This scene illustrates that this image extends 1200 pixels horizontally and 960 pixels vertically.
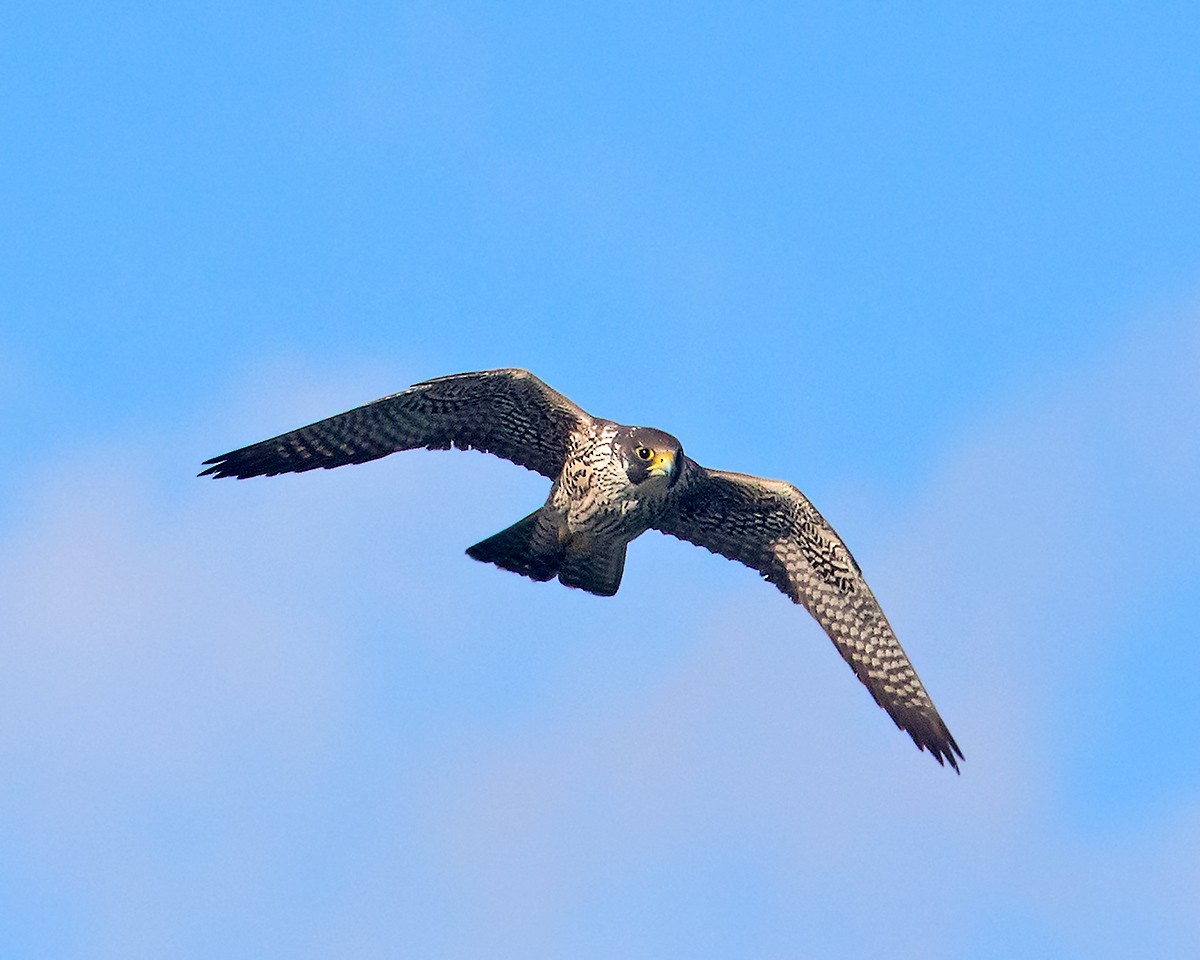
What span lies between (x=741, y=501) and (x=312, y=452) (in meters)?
3.41

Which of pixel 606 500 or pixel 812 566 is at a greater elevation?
pixel 812 566

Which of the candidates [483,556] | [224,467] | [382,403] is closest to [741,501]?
[483,556]

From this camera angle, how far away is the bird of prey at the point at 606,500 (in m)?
13.7

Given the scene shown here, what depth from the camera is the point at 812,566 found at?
48.8ft

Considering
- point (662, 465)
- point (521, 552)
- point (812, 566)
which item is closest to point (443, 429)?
point (521, 552)

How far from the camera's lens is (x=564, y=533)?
1413cm

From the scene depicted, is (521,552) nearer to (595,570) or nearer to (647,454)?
(595,570)

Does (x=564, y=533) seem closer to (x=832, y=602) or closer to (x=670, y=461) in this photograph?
(x=670, y=461)

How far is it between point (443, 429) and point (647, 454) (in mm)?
1618

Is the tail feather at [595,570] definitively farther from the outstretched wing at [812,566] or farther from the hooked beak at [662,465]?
the hooked beak at [662,465]

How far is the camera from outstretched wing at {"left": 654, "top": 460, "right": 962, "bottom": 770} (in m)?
14.6

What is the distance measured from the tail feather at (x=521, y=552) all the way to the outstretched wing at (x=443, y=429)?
0.50 meters

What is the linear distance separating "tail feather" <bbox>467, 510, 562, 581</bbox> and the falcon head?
3.48 ft

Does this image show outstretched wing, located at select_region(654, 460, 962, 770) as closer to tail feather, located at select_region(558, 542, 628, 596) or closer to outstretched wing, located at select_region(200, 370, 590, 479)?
tail feather, located at select_region(558, 542, 628, 596)
